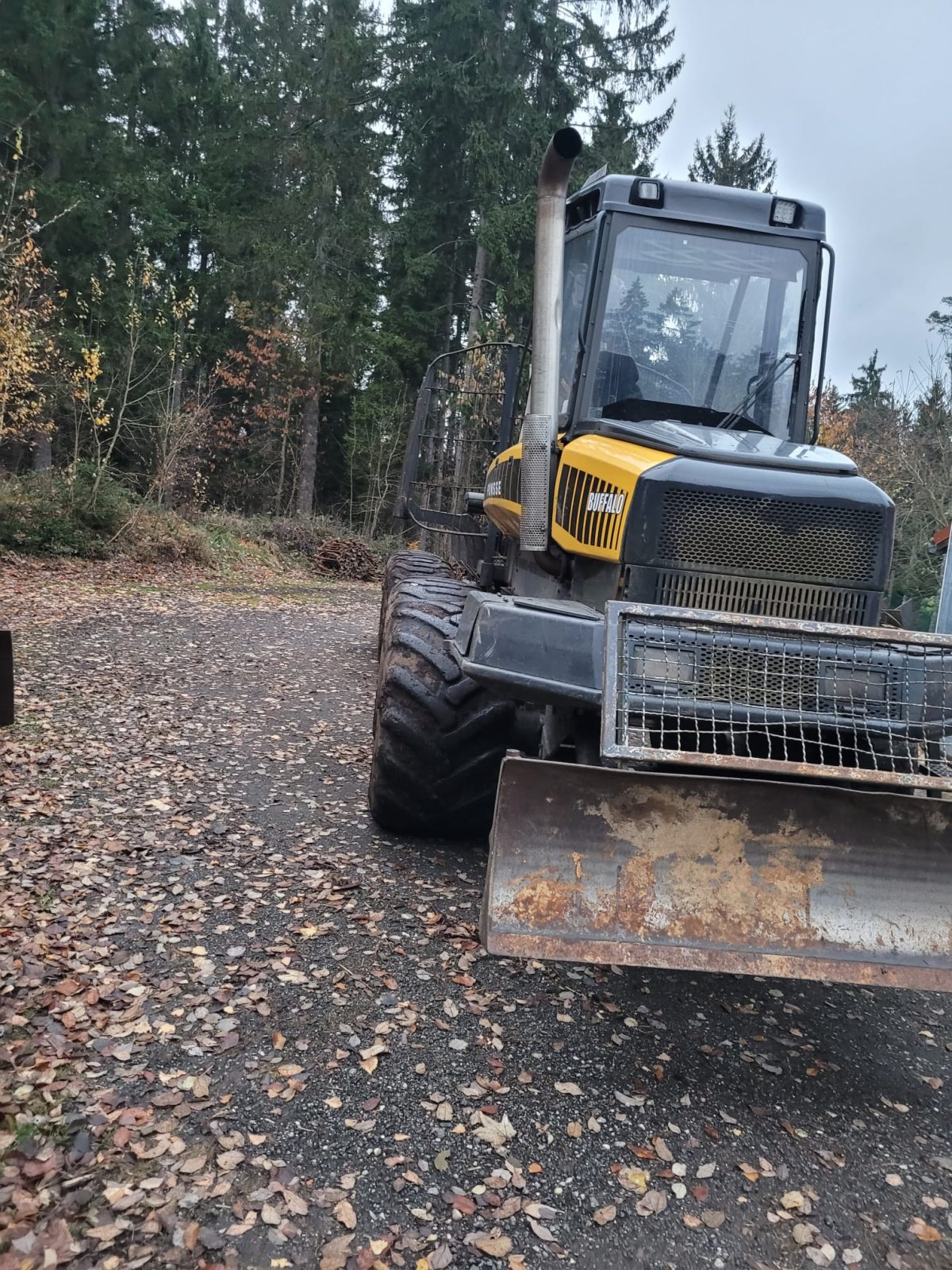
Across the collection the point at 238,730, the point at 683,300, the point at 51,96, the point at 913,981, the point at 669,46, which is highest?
the point at 669,46

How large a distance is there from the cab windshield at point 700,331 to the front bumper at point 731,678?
4.74 feet

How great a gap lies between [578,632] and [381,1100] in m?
1.49

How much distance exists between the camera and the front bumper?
2.69m

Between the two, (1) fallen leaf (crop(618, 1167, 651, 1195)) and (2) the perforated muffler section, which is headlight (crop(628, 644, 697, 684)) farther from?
(1) fallen leaf (crop(618, 1167, 651, 1195))

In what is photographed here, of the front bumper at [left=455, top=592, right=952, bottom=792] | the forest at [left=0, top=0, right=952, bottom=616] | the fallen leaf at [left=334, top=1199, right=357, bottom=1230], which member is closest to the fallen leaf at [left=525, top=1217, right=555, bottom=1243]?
the fallen leaf at [left=334, top=1199, right=357, bottom=1230]

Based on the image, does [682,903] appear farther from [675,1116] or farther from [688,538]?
[688,538]

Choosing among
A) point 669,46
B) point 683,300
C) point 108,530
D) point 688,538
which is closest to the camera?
point 688,538

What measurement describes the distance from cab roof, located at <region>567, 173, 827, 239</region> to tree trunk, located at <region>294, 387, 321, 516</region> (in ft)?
57.4

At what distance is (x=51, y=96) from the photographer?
17469 mm

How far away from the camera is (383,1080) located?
2646 mm

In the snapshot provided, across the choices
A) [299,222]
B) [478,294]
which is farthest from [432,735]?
[299,222]

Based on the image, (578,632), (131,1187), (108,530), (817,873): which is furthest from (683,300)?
(108,530)

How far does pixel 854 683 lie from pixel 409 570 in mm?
4111

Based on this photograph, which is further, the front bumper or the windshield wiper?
the windshield wiper
